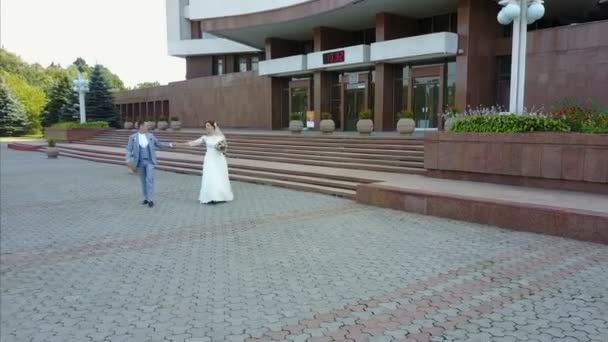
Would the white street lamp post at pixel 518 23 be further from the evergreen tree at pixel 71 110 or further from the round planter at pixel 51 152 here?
the evergreen tree at pixel 71 110

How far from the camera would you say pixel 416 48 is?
67.6ft

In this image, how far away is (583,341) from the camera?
11.1ft

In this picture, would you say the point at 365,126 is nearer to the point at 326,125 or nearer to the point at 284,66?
the point at 326,125

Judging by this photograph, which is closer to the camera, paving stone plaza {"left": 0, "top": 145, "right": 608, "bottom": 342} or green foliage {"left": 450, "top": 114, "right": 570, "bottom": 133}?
paving stone plaza {"left": 0, "top": 145, "right": 608, "bottom": 342}

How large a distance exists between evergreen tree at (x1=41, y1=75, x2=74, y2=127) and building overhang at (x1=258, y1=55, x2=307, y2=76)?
22.5m

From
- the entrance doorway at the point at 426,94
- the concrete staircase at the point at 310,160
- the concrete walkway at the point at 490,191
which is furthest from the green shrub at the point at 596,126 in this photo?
the entrance doorway at the point at 426,94

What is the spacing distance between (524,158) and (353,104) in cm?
1749

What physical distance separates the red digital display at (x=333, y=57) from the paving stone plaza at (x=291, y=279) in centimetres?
1673

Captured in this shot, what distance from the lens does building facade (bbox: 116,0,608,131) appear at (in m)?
17.6

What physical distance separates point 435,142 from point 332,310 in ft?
24.7

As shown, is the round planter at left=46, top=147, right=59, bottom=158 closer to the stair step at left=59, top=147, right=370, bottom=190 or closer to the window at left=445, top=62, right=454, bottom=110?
the stair step at left=59, top=147, right=370, bottom=190

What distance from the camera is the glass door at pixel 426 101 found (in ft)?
73.2

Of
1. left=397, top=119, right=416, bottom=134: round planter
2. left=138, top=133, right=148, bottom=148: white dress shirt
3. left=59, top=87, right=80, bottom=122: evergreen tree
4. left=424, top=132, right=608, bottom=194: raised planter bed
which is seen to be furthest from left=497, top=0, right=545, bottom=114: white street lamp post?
left=59, top=87, right=80, bottom=122: evergreen tree

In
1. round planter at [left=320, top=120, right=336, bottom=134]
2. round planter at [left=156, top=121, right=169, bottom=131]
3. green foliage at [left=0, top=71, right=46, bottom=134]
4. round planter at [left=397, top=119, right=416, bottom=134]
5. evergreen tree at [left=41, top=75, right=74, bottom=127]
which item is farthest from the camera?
green foliage at [left=0, top=71, right=46, bottom=134]
